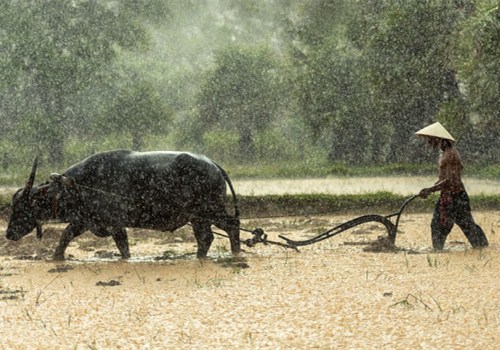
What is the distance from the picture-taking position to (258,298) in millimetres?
8867

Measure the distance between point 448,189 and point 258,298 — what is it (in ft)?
13.9

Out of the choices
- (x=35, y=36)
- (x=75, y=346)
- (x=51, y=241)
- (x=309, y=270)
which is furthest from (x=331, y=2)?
(x=75, y=346)

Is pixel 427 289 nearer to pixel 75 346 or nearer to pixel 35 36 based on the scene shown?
pixel 75 346

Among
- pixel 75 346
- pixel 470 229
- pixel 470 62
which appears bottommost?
pixel 75 346

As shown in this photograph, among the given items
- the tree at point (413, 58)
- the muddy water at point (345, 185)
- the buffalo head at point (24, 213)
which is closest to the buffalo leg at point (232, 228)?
the buffalo head at point (24, 213)

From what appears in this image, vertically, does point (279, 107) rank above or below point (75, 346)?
above

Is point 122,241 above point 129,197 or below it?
below

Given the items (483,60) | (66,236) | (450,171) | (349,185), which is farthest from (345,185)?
(66,236)

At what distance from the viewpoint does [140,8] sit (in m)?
42.5

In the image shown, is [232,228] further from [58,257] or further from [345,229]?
[58,257]

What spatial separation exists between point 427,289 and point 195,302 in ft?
8.97

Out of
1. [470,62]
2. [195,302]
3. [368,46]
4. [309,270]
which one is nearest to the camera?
[195,302]

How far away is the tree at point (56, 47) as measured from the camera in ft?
116

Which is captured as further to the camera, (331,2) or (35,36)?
(331,2)
